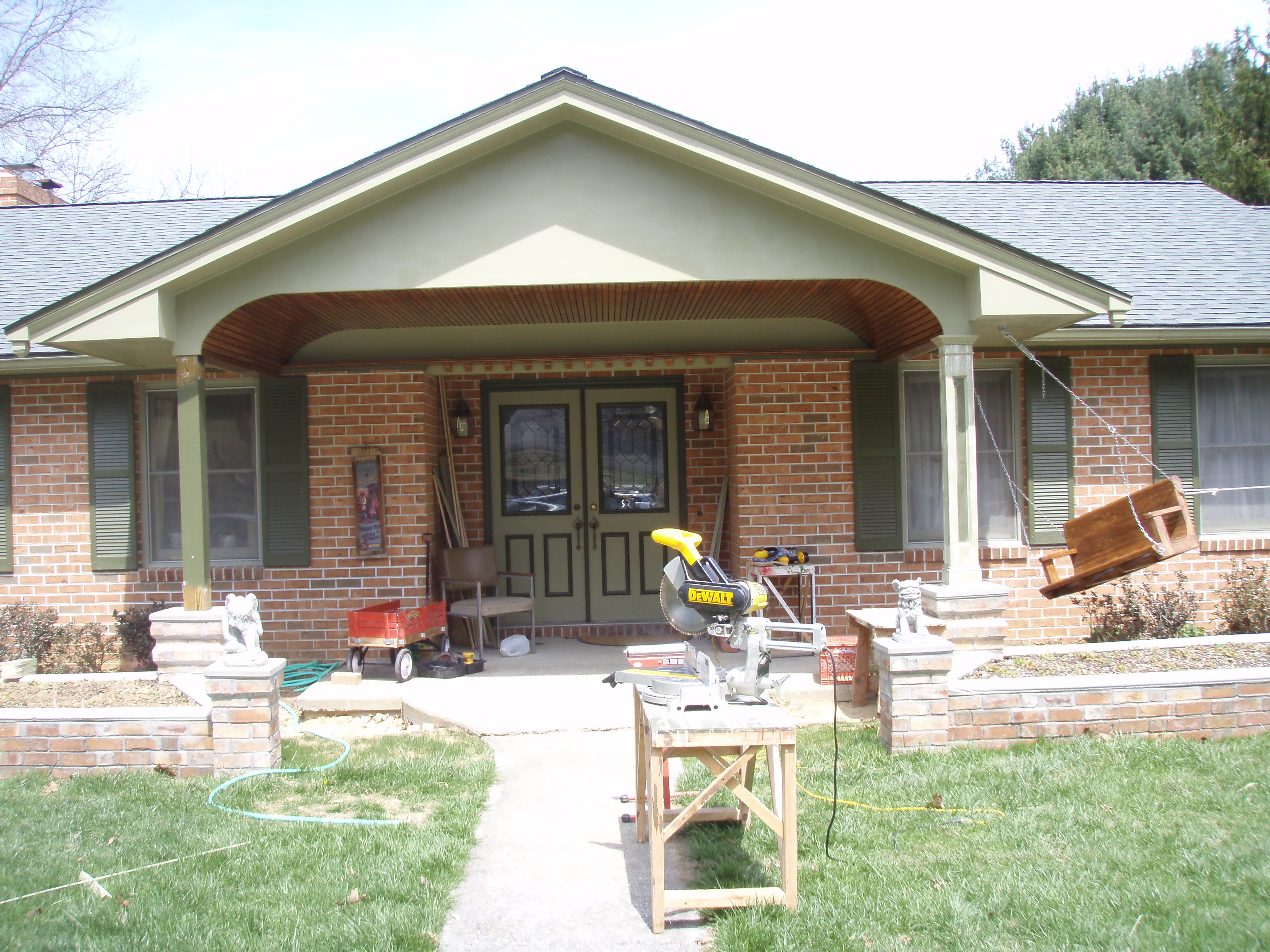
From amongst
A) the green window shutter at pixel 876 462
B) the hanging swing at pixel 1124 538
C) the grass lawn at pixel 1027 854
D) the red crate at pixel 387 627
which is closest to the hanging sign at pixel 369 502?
the red crate at pixel 387 627

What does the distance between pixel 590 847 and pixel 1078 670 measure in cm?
321

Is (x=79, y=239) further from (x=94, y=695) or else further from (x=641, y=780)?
(x=641, y=780)

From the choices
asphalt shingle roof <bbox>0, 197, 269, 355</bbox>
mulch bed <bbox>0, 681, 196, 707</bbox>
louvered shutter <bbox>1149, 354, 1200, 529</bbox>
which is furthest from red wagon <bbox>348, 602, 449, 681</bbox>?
louvered shutter <bbox>1149, 354, 1200, 529</bbox>

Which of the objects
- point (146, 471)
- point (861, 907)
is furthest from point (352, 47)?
point (861, 907)

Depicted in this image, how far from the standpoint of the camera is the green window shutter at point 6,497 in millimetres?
7711

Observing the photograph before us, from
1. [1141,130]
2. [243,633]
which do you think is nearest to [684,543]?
[243,633]

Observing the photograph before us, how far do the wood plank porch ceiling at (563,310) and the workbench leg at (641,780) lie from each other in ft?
9.59

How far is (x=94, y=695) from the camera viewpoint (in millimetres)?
5703

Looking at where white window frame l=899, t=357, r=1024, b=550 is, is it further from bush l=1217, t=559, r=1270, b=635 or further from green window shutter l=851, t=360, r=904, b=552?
bush l=1217, t=559, r=1270, b=635

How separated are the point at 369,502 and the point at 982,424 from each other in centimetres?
514

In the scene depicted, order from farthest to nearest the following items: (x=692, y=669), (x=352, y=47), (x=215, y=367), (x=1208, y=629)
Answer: (x=352, y=47) → (x=1208, y=629) → (x=215, y=367) → (x=692, y=669)

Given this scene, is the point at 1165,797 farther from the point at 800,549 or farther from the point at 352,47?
the point at 352,47

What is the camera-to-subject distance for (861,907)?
3334 millimetres

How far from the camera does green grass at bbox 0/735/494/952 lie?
322 cm
